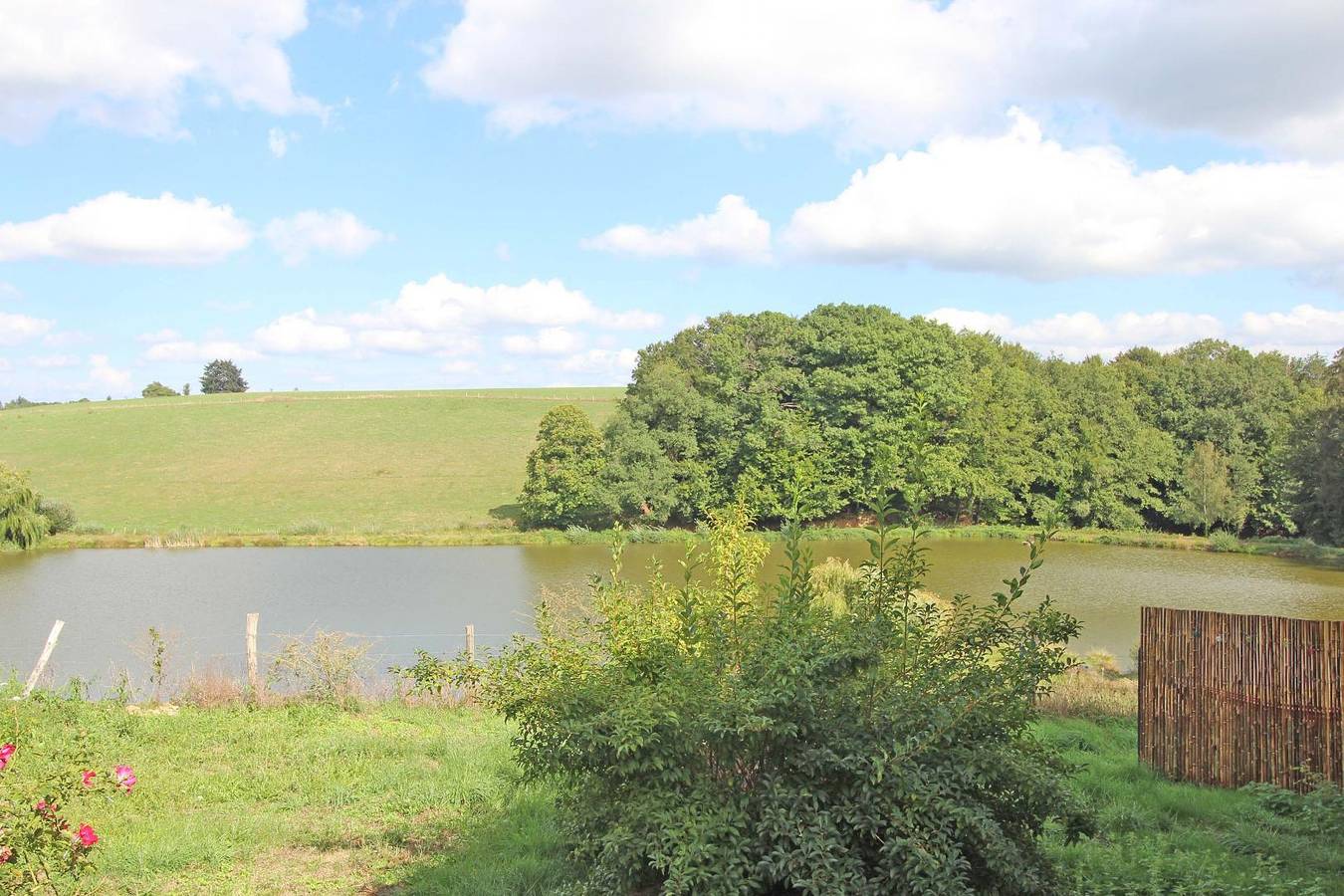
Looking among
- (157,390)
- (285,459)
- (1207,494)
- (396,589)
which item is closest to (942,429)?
(1207,494)

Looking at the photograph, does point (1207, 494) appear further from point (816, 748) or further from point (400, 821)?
point (816, 748)

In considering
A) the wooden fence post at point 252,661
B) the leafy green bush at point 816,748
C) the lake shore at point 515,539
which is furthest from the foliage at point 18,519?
the leafy green bush at point 816,748

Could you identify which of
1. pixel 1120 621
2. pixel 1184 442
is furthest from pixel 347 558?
pixel 1184 442

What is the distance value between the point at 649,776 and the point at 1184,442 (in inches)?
1999

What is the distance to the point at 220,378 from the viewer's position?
99.7m

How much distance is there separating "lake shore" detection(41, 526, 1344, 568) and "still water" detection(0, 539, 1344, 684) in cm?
122

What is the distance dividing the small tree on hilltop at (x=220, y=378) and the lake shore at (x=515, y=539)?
65682 millimetres

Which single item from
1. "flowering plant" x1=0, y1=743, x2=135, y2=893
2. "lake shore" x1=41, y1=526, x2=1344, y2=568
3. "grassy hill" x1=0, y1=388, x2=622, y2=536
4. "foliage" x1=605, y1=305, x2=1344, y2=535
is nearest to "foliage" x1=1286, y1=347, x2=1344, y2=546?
A: "foliage" x1=605, y1=305, x2=1344, y2=535

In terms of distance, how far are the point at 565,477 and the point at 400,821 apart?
3582 centimetres

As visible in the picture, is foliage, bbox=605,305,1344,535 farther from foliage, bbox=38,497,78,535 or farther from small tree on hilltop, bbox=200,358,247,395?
small tree on hilltop, bbox=200,358,247,395

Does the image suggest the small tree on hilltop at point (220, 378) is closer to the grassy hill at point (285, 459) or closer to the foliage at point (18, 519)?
the grassy hill at point (285, 459)

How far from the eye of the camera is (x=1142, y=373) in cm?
4972

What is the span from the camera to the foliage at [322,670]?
11.7 meters

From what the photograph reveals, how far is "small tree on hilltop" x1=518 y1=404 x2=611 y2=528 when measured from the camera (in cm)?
4234
